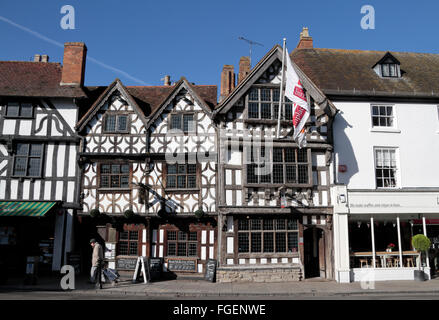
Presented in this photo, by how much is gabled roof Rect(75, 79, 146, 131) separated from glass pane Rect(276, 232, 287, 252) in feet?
27.7

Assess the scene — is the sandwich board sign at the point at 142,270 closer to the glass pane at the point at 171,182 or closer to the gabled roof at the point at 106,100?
the glass pane at the point at 171,182

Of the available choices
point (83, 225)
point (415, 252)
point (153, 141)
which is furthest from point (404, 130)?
point (83, 225)

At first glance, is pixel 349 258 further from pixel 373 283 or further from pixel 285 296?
pixel 285 296

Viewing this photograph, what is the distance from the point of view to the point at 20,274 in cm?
1612

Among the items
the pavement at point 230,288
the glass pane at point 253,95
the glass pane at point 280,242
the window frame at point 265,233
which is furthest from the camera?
the glass pane at point 253,95

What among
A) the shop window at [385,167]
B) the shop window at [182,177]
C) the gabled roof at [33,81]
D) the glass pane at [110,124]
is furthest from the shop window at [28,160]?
the shop window at [385,167]

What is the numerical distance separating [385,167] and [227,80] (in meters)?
9.37

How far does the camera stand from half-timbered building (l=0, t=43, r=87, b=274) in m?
16.3

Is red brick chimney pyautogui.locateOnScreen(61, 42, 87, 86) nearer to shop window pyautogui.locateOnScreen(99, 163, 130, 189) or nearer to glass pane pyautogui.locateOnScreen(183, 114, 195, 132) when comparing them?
shop window pyautogui.locateOnScreen(99, 163, 130, 189)

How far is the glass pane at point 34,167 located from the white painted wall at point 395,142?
1460 cm

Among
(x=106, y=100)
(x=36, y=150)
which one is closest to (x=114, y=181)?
(x=106, y=100)

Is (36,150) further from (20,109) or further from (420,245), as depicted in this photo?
(420,245)

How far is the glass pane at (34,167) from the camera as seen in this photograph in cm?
1687

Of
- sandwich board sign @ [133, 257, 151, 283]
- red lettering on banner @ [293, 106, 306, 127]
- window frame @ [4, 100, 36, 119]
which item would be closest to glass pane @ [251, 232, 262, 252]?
sandwich board sign @ [133, 257, 151, 283]
